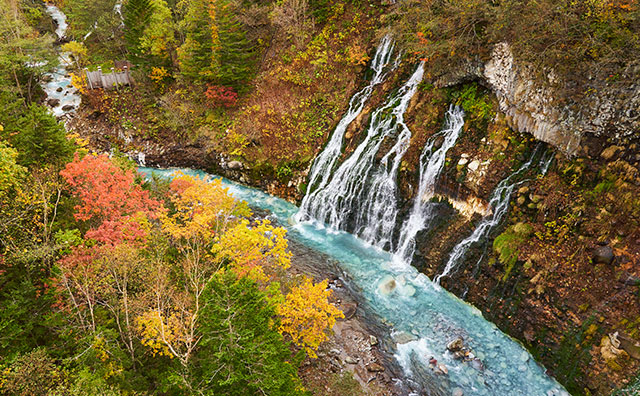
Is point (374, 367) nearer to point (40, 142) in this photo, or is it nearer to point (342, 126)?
point (342, 126)

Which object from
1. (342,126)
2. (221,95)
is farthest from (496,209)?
(221,95)

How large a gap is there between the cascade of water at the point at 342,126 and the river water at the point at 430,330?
12.6 feet

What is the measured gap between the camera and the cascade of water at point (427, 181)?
60.6ft

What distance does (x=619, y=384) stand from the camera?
471 inches

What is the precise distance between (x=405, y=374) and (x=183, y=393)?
8294mm

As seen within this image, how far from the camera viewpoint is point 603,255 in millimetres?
13188

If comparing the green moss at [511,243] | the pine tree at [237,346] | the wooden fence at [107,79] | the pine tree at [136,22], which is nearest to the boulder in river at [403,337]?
the green moss at [511,243]

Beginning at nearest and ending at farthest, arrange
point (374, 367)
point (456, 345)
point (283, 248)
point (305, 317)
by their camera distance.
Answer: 1. point (305, 317)
2. point (374, 367)
3. point (283, 248)
4. point (456, 345)

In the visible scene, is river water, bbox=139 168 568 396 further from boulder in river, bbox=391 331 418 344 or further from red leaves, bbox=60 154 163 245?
red leaves, bbox=60 154 163 245

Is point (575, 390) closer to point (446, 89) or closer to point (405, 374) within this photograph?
point (405, 374)

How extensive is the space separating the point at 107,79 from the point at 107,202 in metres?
23.7

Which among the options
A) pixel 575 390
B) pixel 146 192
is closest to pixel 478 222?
pixel 575 390

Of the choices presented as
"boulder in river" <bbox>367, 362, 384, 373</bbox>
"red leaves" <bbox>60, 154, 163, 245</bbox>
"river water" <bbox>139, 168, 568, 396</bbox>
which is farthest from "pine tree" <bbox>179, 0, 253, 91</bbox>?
"boulder in river" <bbox>367, 362, 384, 373</bbox>

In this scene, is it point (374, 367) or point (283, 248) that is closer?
point (374, 367)
